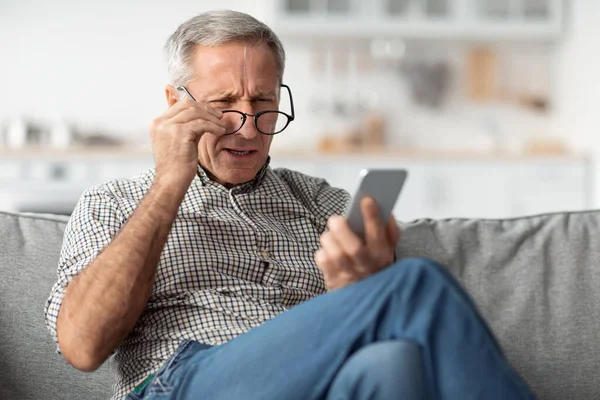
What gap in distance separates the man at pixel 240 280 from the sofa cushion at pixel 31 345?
19 centimetres

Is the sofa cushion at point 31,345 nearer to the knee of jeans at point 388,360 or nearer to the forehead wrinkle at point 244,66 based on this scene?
the forehead wrinkle at point 244,66

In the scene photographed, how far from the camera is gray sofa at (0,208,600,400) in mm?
1735

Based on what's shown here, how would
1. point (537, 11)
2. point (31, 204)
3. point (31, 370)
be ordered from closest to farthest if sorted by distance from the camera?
1. point (31, 370)
2. point (31, 204)
3. point (537, 11)

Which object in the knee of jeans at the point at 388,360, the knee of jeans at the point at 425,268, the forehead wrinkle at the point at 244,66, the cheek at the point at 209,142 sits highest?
the forehead wrinkle at the point at 244,66

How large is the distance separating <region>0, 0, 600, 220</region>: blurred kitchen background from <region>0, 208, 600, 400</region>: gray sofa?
9.08 ft

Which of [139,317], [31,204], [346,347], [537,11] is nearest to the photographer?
[346,347]

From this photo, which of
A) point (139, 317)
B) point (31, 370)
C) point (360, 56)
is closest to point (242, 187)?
point (139, 317)

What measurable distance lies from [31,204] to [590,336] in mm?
3368

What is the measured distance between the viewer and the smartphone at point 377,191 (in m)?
1.25

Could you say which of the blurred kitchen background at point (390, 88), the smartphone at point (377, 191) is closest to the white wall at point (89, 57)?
the blurred kitchen background at point (390, 88)

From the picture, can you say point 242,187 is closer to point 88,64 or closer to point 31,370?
point 31,370

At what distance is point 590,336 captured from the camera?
1.81 meters

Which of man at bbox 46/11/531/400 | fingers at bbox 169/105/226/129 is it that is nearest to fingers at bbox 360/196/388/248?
man at bbox 46/11/531/400

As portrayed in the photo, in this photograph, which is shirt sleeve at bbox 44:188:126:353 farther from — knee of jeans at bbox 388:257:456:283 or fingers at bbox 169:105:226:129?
knee of jeans at bbox 388:257:456:283
